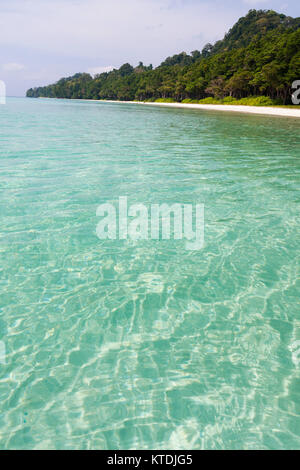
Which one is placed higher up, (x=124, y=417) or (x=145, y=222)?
(x=145, y=222)

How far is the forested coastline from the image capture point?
5703 centimetres

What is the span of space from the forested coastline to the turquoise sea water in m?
58.5

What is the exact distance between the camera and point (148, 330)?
4.07m

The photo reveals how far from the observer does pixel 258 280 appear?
16.9 feet

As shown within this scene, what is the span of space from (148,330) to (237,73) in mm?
77720

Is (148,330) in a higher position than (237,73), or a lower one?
lower

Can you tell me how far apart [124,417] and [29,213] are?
560cm

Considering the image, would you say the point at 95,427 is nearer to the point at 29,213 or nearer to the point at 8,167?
the point at 29,213

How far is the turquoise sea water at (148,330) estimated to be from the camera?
9.62 ft

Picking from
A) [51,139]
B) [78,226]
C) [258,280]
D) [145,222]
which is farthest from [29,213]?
[51,139]

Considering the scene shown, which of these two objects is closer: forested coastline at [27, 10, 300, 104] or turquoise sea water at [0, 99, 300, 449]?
turquoise sea water at [0, 99, 300, 449]
